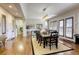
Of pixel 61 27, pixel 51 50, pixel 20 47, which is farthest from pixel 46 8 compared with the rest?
pixel 20 47

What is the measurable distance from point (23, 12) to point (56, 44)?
1.40 m

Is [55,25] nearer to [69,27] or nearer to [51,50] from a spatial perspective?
[69,27]

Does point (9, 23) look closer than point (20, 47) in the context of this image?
No

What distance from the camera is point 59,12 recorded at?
2.95 metres

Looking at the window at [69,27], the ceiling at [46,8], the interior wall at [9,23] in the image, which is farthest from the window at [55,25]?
the interior wall at [9,23]

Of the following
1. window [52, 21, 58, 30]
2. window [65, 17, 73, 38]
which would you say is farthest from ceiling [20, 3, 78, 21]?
window [65, 17, 73, 38]

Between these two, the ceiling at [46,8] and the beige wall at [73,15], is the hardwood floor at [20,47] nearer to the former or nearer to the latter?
the beige wall at [73,15]

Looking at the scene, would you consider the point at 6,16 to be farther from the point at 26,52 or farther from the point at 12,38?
the point at 26,52

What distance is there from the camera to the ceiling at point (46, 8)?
2.62 m

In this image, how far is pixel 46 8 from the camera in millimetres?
2760

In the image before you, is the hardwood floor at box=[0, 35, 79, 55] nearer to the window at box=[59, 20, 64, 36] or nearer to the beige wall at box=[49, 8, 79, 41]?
the window at box=[59, 20, 64, 36]

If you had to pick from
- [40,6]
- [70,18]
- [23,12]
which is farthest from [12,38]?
[70,18]

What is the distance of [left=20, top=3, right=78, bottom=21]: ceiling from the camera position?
2623 millimetres
